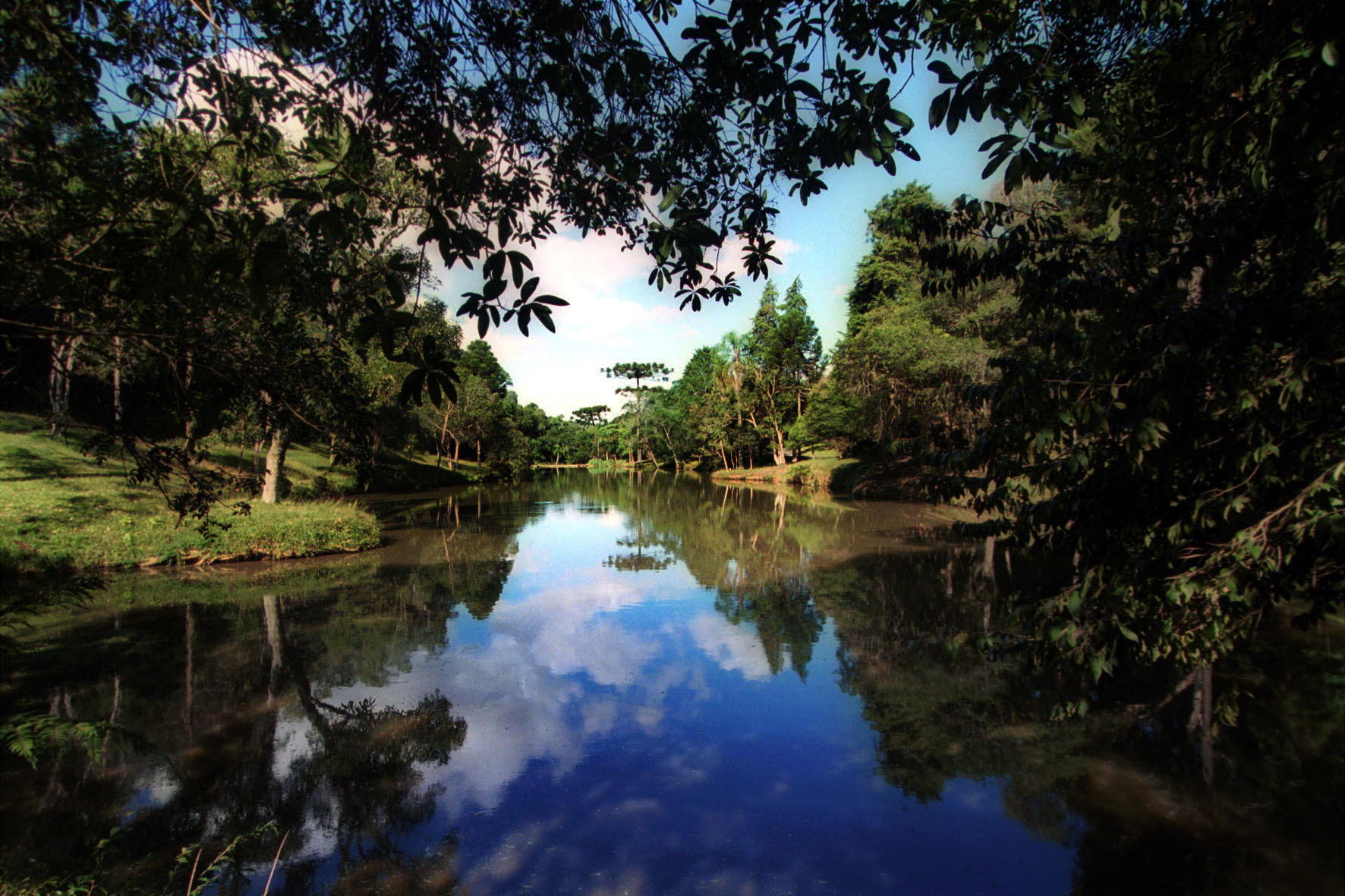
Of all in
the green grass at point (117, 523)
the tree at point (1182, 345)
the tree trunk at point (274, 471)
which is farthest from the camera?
the tree trunk at point (274, 471)

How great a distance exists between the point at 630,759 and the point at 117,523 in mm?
14225

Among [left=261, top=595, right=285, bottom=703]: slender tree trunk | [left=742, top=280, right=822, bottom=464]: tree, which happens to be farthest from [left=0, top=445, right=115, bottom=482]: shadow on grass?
[left=742, top=280, right=822, bottom=464]: tree

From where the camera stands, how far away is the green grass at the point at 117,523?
12953 mm

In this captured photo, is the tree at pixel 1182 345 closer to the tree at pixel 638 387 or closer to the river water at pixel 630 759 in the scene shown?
the river water at pixel 630 759

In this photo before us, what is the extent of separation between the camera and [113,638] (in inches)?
375

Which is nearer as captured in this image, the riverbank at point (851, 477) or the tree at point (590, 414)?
the riverbank at point (851, 477)

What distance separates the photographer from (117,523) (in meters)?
14.4

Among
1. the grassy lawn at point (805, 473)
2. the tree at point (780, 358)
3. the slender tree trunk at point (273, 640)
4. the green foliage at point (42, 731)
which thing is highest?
the tree at point (780, 358)

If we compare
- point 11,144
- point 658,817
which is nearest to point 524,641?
point 658,817

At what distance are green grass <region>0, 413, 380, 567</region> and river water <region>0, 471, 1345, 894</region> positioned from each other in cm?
195

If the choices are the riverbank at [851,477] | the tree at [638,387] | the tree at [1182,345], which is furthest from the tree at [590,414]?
the tree at [1182,345]

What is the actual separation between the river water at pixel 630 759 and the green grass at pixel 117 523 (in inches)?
76.8

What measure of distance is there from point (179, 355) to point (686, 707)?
19.5ft

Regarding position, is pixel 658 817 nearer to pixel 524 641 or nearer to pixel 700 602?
pixel 524 641
